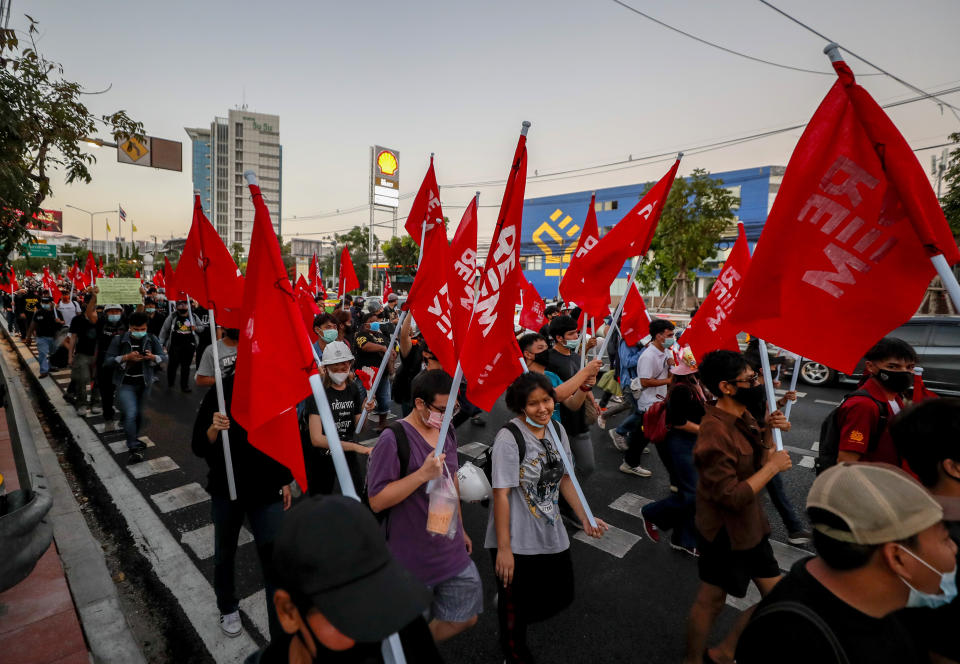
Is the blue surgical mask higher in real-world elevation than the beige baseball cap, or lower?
lower

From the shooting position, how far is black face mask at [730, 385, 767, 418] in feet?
9.27

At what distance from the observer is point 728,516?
104 inches

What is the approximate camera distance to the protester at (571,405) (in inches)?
182

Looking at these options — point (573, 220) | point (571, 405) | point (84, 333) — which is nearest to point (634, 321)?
point (571, 405)

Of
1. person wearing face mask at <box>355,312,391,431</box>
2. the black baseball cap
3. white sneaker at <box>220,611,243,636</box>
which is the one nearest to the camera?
the black baseball cap

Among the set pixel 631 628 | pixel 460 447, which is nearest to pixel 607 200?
pixel 460 447

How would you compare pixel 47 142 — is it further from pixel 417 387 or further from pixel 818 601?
pixel 818 601

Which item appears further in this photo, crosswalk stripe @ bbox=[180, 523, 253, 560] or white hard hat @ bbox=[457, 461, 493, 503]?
crosswalk stripe @ bbox=[180, 523, 253, 560]

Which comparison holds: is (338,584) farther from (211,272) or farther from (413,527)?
(211,272)

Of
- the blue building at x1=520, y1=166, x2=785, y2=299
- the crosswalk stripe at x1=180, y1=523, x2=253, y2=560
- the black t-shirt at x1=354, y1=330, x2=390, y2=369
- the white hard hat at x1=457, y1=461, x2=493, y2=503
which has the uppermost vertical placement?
the blue building at x1=520, y1=166, x2=785, y2=299

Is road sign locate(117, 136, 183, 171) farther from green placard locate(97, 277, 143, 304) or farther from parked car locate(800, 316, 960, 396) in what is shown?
parked car locate(800, 316, 960, 396)

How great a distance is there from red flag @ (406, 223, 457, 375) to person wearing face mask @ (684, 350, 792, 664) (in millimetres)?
1915

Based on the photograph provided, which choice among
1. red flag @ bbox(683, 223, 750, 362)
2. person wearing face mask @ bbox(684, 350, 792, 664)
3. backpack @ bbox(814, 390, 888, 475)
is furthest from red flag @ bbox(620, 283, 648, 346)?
person wearing face mask @ bbox(684, 350, 792, 664)

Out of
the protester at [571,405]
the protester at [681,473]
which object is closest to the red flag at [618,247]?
the protester at [571,405]
